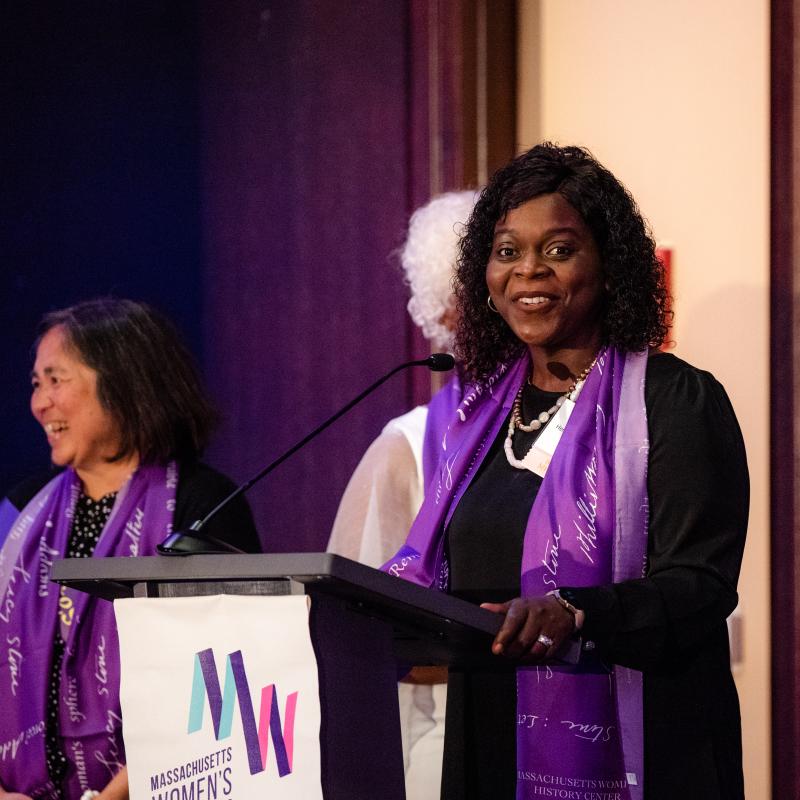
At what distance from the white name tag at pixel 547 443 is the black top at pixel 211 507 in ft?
2.86

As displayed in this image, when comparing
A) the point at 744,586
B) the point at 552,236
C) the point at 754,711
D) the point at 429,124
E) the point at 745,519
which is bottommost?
the point at 754,711

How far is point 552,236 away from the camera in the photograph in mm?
2117

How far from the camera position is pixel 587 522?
6.46 feet

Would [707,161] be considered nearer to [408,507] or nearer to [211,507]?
[408,507]

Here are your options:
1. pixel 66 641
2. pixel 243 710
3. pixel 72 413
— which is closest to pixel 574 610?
pixel 243 710

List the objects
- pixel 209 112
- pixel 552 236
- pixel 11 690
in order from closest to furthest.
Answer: pixel 552 236 < pixel 11 690 < pixel 209 112

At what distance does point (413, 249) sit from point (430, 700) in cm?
108

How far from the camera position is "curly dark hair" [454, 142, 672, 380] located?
6.90ft

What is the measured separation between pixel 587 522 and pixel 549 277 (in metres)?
0.39

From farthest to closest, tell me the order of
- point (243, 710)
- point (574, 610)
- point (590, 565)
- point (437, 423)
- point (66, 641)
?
point (66, 641) → point (437, 423) → point (590, 565) → point (574, 610) → point (243, 710)

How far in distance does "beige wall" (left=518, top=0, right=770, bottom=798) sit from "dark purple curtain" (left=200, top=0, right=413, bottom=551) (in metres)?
0.62

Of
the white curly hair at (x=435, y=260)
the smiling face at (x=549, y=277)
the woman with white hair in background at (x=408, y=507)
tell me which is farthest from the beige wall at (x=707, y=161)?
the smiling face at (x=549, y=277)

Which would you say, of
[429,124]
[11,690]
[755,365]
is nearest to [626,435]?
[755,365]

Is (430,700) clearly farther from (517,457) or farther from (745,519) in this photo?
(745,519)
